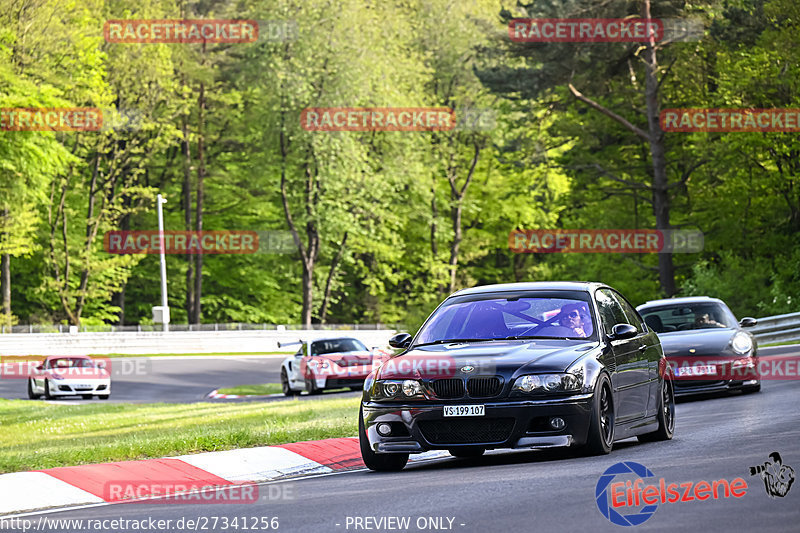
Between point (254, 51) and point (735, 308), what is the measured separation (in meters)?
30.8

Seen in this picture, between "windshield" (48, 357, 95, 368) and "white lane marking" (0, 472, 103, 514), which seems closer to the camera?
"white lane marking" (0, 472, 103, 514)

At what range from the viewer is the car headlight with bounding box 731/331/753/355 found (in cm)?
1867

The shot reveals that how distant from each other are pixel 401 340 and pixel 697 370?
26.7 ft

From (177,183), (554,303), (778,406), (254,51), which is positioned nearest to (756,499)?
(554,303)

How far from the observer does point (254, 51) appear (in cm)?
6338

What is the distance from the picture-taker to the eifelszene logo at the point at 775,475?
827 cm

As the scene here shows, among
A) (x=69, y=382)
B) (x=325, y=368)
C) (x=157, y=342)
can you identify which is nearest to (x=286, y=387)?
(x=325, y=368)

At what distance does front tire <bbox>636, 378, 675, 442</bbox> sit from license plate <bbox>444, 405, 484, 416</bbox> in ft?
9.70

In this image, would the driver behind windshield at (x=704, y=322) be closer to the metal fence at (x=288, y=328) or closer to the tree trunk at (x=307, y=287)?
the metal fence at (x=288, y=328)

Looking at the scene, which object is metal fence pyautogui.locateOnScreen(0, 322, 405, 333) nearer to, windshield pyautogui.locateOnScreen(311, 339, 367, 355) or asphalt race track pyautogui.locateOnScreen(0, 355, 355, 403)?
asphalt race track pyautogui.locateOnScreen(0, 355, 355, 403)

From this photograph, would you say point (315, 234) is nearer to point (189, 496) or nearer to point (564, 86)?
point (564, 86)

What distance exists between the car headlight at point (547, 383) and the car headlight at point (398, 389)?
825 millimetres

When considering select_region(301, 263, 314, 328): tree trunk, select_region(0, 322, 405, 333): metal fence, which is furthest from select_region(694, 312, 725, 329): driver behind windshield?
select_region(301, 263, 314, 328): tree trunk

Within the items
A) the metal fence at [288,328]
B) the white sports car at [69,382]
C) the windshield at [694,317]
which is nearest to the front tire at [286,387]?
the white sports car at [69,382]
